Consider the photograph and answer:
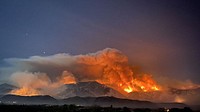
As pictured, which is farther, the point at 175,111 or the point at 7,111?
the point at 7,111

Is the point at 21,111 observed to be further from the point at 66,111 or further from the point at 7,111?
the point at 66,111

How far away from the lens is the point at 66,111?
568ft

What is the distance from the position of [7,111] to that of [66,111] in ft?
117

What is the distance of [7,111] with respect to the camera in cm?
17138

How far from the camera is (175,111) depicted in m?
152

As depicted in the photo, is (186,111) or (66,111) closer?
(186,111)

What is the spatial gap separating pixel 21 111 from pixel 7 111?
29.3 feet

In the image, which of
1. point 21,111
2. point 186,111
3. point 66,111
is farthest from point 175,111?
point 21,111

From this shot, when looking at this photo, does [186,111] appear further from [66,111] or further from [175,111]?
[66,111]

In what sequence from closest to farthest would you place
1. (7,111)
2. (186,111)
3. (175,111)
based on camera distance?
(186,111) < (175,111) < (7,111)

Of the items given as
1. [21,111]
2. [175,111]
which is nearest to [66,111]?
[21,111]

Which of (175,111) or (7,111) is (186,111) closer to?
(175,111)

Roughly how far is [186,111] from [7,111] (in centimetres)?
10380

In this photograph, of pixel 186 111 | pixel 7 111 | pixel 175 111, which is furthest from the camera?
pixel 7 111
